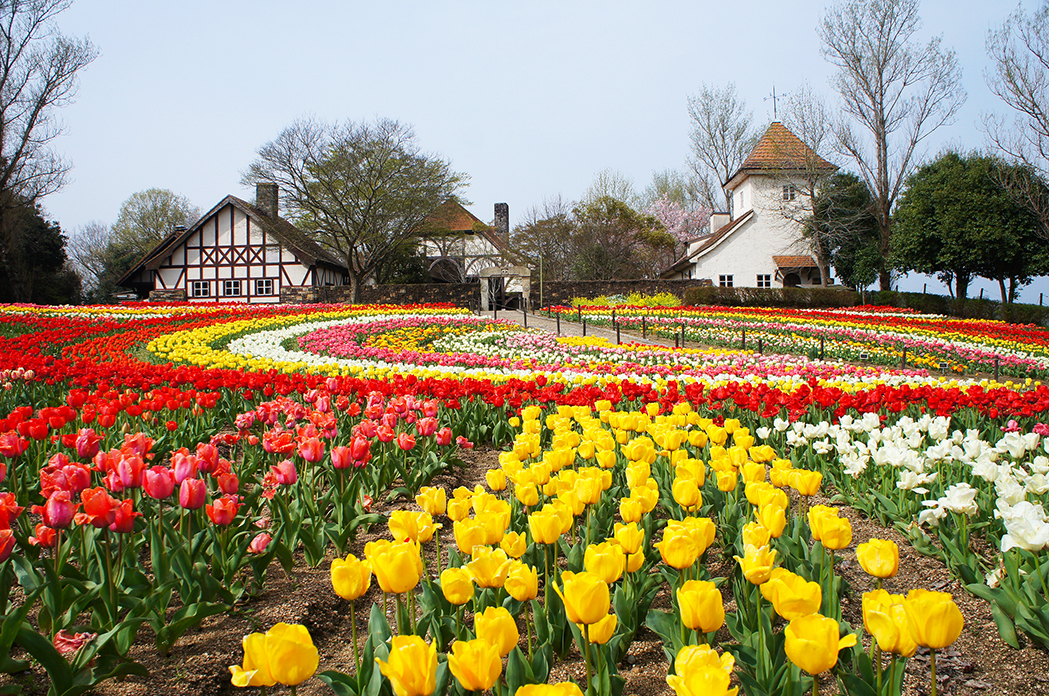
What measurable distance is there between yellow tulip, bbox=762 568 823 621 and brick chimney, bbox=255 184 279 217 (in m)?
39.2

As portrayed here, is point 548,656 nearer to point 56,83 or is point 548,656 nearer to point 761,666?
point 761,666

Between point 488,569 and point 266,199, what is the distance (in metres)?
40.4

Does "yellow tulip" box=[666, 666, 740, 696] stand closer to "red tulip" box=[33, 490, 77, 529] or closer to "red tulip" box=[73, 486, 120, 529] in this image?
"red tulip" box=[73, 486, 120, 529]

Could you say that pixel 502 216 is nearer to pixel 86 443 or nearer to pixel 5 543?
pixel 86 443

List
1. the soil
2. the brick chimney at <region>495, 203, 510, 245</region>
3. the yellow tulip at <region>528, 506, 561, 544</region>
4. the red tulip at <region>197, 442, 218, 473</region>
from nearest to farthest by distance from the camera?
the yellow tulip at <region>528, 506, 561, 544</region> → the soil → the red tulip at <region>197, 442, 218, 473</region> → the brick chimney at <region>495, 203, 510, 245</region>

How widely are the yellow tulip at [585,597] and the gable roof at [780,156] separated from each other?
114 feet

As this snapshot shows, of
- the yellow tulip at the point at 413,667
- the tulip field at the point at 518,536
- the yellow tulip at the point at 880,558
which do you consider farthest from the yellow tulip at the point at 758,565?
the yellow tulip at the point at 413,667

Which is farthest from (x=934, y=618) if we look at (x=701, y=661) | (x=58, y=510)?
(x=58, y=510)

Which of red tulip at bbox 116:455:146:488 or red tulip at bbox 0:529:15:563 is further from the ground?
red tulip at bbox 116:455:146:488

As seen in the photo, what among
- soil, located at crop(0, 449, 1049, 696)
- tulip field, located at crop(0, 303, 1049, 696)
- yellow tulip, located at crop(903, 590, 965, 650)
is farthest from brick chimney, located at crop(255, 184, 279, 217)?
yellow tulip, located at crop(903, 590, 965, 650)

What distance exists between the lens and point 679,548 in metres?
1.69

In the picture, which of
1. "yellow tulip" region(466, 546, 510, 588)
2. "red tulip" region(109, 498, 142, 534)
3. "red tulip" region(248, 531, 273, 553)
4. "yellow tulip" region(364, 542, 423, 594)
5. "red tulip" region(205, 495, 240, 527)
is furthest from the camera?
"red tulip" region(248, 531, 273, 553)

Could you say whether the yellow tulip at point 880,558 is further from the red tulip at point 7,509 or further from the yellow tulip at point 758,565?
the red tulip at point 7,509

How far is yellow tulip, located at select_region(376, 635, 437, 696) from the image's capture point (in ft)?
3.82
